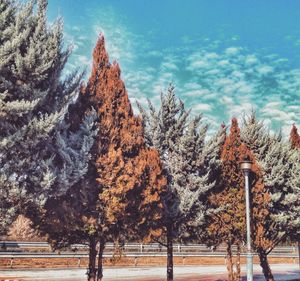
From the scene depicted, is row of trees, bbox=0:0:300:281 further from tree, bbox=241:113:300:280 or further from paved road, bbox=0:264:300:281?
paved road, bbox=0:264:300:281

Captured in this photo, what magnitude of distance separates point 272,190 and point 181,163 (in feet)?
19.8

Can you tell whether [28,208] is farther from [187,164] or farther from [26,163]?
[187,164]

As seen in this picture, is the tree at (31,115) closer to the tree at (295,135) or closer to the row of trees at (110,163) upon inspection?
the row of trees at (110,163)

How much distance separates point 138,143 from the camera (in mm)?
13477

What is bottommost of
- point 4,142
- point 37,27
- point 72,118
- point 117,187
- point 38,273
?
point 38,273

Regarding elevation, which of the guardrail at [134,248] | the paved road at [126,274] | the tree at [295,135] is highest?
the tree at [295,135]

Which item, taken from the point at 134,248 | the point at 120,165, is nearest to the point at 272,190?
the point at 120,165

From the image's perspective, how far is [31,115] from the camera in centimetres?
1043

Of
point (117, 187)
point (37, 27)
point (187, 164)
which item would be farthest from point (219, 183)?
point (37, 27)

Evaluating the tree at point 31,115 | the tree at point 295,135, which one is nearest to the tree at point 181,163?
the tree at point 31,115

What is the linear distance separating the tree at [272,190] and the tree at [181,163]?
2.81 metres

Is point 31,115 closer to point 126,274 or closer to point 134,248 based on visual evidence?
point 126,274

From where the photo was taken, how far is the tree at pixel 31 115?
9953 millimetres

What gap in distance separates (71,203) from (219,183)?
7647 mm
